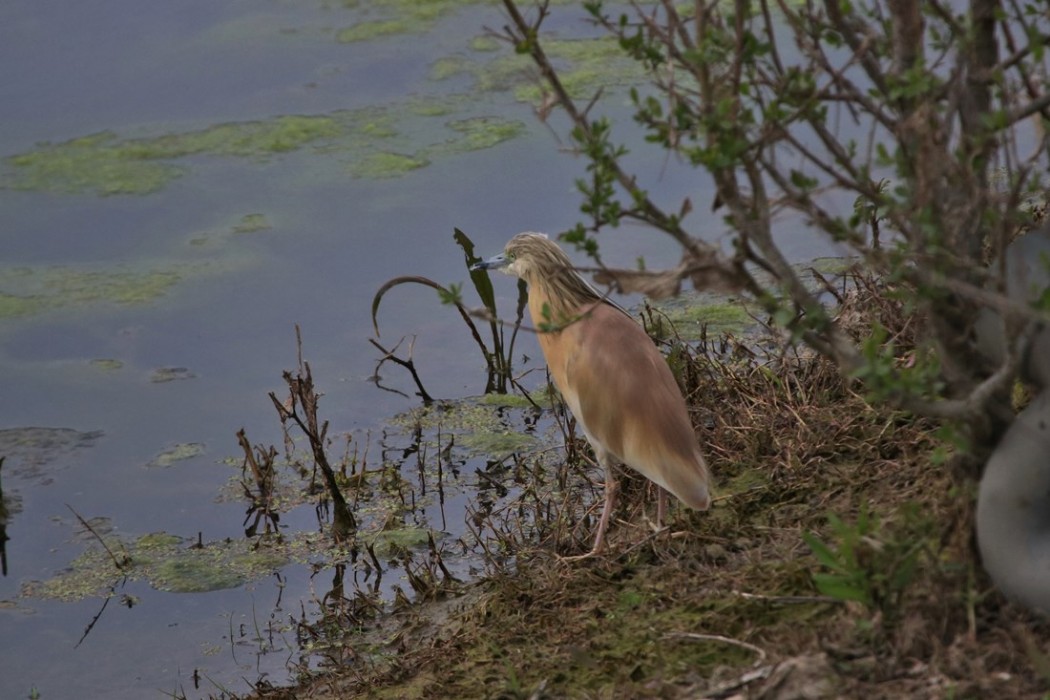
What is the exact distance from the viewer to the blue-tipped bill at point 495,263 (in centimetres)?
525

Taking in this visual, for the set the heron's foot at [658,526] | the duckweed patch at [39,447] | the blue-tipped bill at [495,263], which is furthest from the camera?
the duckweed patch at [39,447]

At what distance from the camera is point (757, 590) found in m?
3.56

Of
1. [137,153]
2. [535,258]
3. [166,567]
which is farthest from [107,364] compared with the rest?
[535,258]

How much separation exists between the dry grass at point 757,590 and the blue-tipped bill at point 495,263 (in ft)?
2.49

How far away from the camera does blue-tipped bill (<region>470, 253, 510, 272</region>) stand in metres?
5.25

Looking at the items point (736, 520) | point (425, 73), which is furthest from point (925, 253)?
point (425, 73)

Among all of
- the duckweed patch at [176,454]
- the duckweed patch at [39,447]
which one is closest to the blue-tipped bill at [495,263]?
the duckweed patch at [176,454]

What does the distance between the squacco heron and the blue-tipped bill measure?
0.48 meters

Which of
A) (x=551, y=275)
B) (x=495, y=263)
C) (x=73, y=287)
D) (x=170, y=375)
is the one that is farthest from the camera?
(x=73, y=287)

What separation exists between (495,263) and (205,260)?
275 centimetres

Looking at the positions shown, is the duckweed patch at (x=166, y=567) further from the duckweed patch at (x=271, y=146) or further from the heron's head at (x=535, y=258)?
the duckweed patch at (x=271, y=146)

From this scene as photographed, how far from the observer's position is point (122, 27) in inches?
381

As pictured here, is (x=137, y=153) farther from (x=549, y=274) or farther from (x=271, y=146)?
(x=549, y=274)

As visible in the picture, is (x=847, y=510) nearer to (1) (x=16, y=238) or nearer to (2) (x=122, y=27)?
(1) (x=16, y=238)
